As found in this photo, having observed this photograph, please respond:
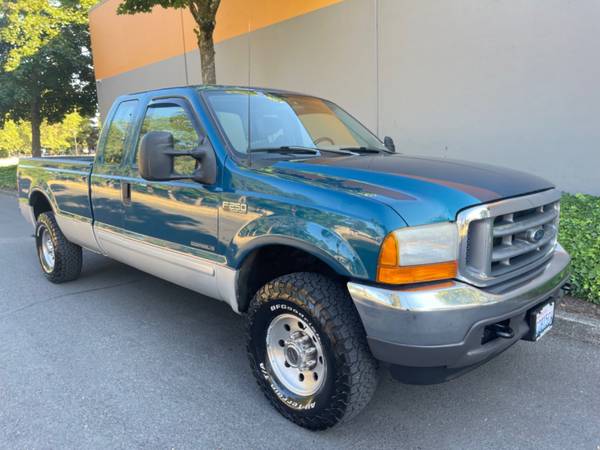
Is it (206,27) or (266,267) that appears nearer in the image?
(266,267)

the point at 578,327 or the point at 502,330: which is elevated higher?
the point at 502,330

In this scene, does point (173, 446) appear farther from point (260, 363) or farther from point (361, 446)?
point (361, 446)

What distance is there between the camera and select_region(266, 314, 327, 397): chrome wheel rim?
255cm

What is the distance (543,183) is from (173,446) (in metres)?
2.60

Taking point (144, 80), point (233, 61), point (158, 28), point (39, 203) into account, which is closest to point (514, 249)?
point (39, 203)

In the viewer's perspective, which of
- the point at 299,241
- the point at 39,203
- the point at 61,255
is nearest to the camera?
the point at 299,241

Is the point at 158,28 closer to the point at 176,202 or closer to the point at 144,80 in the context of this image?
the point at 144,80

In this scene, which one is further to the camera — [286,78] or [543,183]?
[286,78]

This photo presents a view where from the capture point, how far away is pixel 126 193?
377 centimetres

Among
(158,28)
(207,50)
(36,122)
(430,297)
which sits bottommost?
(430,297)

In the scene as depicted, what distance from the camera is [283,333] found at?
275 centimetres

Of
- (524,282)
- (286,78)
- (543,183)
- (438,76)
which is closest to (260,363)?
(524,282)

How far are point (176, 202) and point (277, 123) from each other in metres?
0.91

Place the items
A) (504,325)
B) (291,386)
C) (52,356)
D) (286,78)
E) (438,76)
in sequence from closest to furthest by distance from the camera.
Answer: (504,325)
(291,386)
(52,356)
(438,76)
(286,78)
